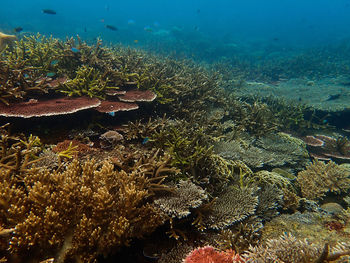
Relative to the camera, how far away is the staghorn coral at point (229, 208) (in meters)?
2.95

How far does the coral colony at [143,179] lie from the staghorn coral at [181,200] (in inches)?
0.8

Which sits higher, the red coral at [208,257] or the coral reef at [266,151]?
the coral reef at [266,151]

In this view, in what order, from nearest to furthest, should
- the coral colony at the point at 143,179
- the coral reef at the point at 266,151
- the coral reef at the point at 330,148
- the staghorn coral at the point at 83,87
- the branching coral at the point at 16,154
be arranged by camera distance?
1. the coral colony at the point at 143,179
2. the branching coral at the point at 16,154
3. the staghorn coral at the point at 83,87
4. the coral reef at the point at 266,151
5. the coral reef at the point at 330,148

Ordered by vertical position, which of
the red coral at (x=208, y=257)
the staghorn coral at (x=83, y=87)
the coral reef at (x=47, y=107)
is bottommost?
the red coral at (x=208, y=257)

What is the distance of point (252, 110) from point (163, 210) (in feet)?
16.9

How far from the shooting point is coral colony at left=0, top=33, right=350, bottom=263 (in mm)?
2082

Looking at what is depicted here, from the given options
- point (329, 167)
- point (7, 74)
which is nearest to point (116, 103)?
point (7, 74)

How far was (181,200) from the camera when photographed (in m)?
2.80

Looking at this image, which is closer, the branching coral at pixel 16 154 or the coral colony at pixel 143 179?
the coral colony at pixel 143 179

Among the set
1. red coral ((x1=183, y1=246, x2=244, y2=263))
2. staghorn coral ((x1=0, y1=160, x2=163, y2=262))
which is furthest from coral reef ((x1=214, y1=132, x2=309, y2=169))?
staghorn coral ((x1=0, y1=160, x2=163, y2=262))

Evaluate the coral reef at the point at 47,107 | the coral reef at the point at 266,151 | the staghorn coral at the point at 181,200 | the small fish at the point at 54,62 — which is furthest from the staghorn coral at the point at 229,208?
the small fish at the point at 54,62

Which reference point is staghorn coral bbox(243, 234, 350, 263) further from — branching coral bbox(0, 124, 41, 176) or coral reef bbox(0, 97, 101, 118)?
coral reef bbox(0, 97, 101, 118)

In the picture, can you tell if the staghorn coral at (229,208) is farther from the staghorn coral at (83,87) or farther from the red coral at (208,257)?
the staghorn coral at (83,87)

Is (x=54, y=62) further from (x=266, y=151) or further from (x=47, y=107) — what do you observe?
(x=266, y=151)
